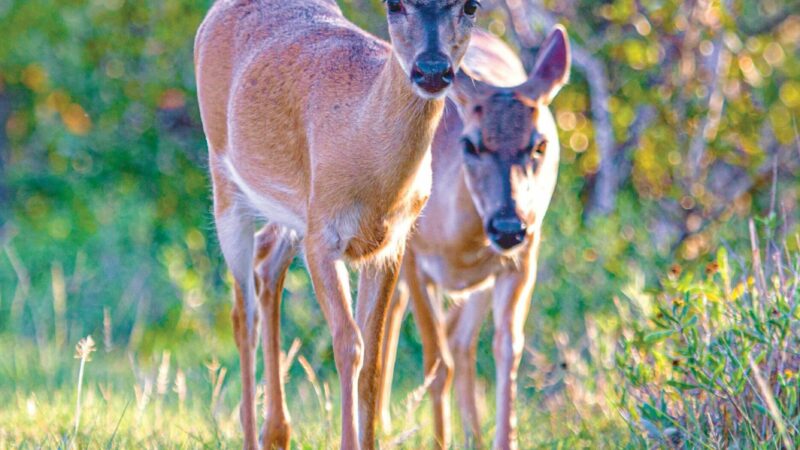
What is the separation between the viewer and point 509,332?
6.10 m

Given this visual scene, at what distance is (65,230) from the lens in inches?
420

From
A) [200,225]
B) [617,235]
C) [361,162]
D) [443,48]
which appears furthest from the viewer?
[200,225]

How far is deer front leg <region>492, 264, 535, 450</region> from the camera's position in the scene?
19.1 feet

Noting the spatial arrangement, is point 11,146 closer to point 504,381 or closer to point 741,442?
point 504,381

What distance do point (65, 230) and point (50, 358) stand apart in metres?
3.73

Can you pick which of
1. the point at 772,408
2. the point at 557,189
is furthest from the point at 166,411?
the point at 772,408

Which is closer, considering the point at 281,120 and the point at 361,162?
the point at 361,162

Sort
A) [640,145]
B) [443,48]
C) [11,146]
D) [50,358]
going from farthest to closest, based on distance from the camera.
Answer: [11,146]
[640,145]
[50,358]
[443,48]

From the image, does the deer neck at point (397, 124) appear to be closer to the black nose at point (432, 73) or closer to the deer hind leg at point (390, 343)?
the black nose at point (432, 73)

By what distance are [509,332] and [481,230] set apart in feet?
1.67


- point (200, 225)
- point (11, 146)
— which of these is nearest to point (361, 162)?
point (200, 225)

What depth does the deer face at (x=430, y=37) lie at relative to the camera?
4301 millimetres

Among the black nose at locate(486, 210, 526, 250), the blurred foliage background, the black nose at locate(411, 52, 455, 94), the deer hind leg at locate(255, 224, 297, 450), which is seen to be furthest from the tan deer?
the black nose at locate(411, 52, 455, 94)

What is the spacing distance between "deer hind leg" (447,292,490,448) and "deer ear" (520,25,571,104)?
1.29 meters
